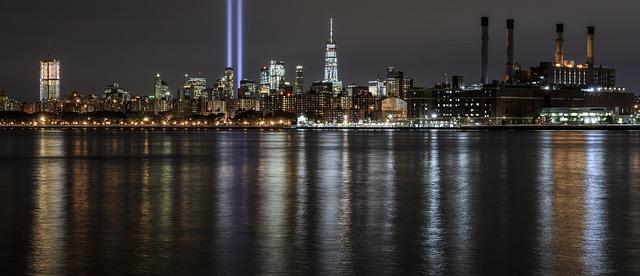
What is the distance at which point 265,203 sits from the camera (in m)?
22.0

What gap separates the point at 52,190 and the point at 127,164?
1712cm

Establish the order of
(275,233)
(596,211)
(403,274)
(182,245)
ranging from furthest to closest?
(596,211) → (275,233) → (182,245) → (403,274)

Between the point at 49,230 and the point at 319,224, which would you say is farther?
the point at 319,224

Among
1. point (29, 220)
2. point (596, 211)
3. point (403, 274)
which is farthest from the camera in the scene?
point (596, 211)

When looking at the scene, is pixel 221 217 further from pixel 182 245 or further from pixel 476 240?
pixel 476 240

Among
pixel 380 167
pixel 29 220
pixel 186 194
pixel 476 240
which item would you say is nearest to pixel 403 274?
pixel 476 240

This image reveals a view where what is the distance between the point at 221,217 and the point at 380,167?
2194 cm

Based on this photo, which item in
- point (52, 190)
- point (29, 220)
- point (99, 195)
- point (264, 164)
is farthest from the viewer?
point (264, 164)

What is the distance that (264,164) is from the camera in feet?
142

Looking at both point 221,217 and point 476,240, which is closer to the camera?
point 476,240

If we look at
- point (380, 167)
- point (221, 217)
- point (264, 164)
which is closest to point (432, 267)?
point (221, 217)

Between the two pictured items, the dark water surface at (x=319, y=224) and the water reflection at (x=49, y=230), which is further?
the dark water surface at (x=319, y=224)

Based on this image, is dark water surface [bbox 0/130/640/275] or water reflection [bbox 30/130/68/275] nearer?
water reflection [bbox 30/130/68/275]

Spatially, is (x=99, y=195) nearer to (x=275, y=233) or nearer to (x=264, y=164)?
(x=275, y=233)
